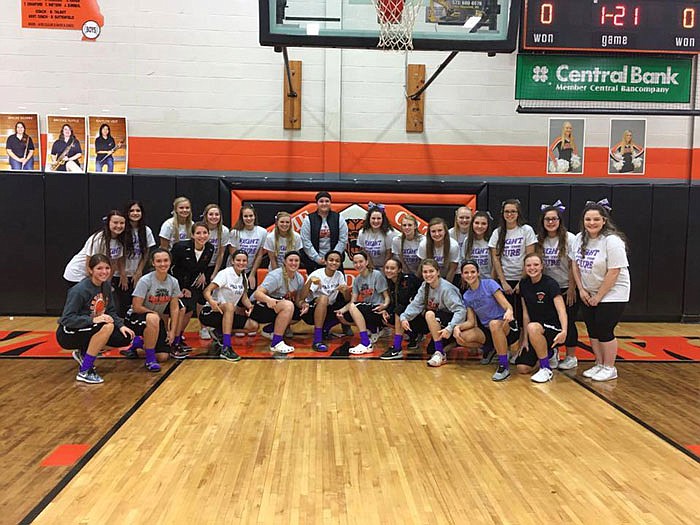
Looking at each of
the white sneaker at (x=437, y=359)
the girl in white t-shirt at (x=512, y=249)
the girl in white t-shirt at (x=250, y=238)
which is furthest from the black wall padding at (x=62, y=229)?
the girl in white t-shirt at (x=512, y=249)

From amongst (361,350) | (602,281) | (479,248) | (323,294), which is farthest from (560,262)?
(323,294)

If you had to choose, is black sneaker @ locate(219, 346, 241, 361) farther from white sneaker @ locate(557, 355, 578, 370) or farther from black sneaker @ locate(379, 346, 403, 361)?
white sneaker @ locate(557, 355, 578, 370)

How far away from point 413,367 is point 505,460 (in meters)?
2.14

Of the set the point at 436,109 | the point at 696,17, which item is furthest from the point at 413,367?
the point at 696,17

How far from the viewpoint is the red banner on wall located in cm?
786

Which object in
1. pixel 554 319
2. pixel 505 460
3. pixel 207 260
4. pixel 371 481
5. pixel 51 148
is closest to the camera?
pixel 371 481

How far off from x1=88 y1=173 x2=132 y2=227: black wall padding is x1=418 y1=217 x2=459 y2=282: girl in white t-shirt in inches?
175

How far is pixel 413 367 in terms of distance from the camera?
5395mm

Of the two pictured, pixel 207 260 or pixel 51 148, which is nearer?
pixel 207 260

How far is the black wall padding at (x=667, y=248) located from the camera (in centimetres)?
809

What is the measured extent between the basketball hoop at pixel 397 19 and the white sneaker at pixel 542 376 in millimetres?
3213

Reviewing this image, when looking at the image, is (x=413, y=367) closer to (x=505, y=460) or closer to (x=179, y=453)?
(x=505, y=460)

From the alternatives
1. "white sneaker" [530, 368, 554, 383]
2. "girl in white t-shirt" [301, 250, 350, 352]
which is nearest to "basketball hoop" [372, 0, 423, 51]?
"girl in white t-shirt" [301, 250, 350, 352]

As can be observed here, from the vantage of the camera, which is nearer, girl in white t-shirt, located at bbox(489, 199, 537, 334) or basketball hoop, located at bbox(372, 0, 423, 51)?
basketball hoop, located at bbox(372, 0, 423, 51)
